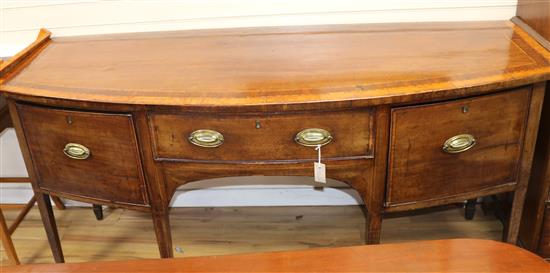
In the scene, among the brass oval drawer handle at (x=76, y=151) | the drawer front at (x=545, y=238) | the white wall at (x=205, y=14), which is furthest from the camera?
the white wall at (x=205, y=14)

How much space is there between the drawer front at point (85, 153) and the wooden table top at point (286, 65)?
78 mm

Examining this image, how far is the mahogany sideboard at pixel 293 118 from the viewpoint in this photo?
1.52m

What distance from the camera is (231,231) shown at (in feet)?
7.77

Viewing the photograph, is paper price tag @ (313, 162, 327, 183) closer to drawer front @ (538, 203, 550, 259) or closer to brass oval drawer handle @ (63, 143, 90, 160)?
brass oval drawer handle @ (63, 143, 90, 160)

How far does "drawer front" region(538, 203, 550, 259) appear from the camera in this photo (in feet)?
6.29

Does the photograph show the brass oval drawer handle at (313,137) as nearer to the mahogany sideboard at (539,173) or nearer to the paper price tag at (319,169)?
the paper price tag at (319,169)

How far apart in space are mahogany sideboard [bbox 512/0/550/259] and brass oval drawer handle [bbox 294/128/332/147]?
722mm

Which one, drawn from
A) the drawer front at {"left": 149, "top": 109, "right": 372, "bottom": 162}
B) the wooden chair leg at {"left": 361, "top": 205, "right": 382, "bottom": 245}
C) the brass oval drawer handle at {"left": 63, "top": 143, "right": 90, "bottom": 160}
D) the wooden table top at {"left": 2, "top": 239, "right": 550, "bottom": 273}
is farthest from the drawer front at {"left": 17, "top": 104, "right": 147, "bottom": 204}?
the wooden chair leg at {"left": 361, "top": 205, "right": 382, "bottom": 245}

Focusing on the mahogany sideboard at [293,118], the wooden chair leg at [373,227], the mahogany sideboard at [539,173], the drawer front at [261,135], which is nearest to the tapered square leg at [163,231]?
the mahogany sideboard at [293,118]

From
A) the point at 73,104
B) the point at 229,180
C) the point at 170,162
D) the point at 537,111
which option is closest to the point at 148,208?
the point at 170,162

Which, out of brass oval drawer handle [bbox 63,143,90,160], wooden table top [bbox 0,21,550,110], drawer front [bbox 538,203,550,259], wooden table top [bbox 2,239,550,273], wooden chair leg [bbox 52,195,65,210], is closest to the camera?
wooden table top [bbox 2,239,550,273]

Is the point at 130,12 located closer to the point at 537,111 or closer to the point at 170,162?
the point at 170,162

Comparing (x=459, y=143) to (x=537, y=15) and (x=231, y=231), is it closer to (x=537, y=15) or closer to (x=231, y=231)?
(x=537, y=15)

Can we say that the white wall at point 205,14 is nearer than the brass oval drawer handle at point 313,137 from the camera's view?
No
